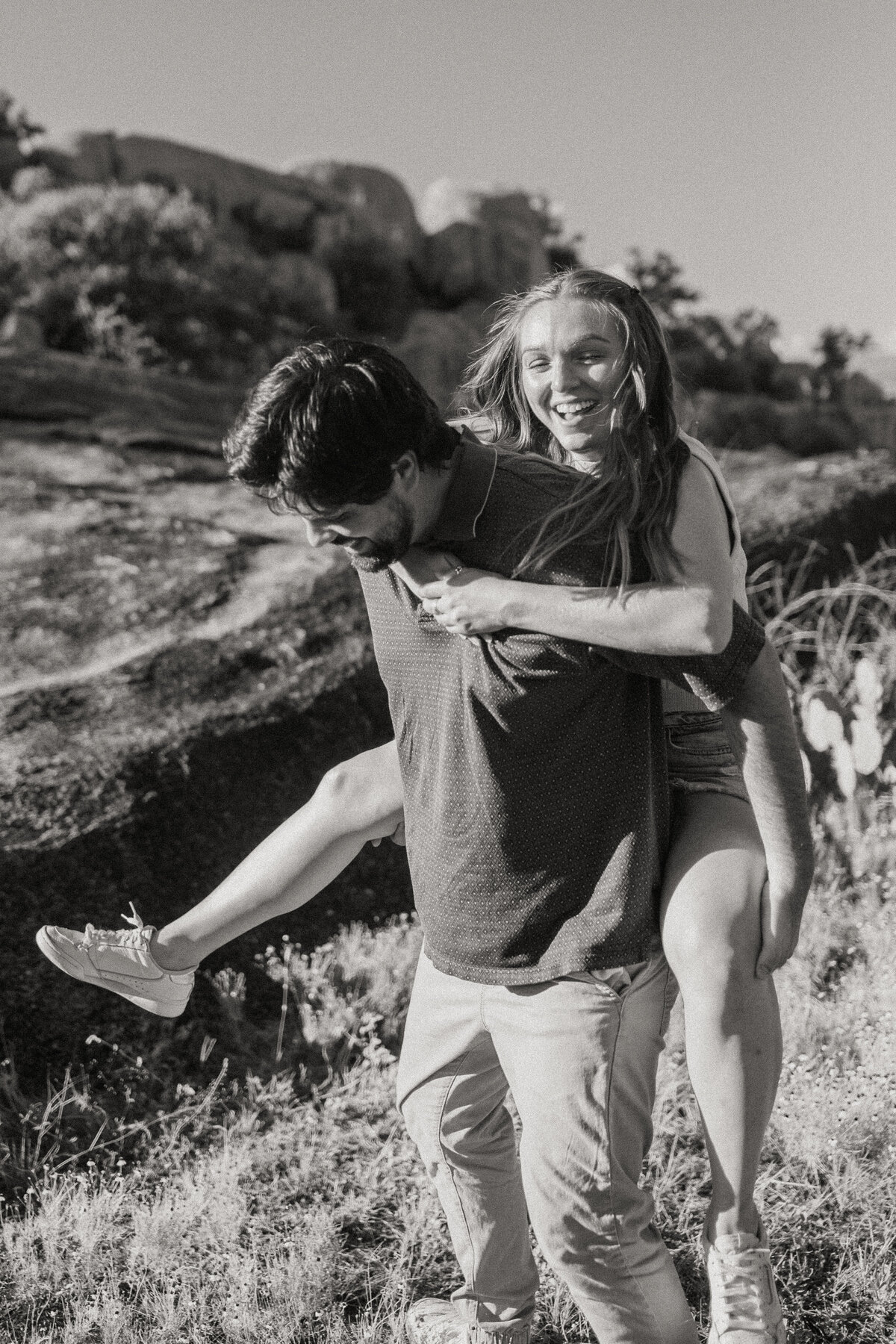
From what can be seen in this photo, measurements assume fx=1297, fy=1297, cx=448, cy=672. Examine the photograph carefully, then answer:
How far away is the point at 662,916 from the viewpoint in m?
2.06

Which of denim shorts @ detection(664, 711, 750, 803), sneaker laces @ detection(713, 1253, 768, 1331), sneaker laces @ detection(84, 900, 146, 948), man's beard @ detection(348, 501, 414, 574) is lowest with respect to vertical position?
sneaker laces @ detection(713, 1253, 768, 1331)

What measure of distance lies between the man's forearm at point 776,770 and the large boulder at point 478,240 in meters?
26.3

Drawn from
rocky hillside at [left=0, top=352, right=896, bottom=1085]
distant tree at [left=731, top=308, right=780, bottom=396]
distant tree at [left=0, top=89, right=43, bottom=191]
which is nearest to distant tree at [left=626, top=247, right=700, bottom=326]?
distant tree at [left=731, top=308, right=780, bottom=396]

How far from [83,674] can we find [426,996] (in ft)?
7.85

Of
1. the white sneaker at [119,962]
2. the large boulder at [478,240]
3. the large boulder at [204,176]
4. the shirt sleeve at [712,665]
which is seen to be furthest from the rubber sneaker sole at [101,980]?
the large boulder at [478,240]

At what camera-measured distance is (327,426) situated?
5.87 feet

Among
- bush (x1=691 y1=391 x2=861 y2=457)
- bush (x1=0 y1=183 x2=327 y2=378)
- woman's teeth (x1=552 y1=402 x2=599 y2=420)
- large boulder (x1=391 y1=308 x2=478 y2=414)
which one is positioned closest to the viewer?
woman's teeth (x1=552 y1=402 x2=599 y2=420)

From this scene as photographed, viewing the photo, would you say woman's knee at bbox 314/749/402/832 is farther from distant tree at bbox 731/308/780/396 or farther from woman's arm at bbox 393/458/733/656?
distant tree at bbox 731/308/780/396

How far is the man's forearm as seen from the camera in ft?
6.59

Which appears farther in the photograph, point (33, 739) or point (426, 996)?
point (33, 739)

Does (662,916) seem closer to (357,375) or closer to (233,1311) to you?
(357,375)

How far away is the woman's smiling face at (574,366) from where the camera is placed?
87.2 inches

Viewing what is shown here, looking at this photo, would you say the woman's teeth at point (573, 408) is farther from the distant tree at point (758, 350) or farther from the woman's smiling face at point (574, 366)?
the distant tree at point (758, 350)

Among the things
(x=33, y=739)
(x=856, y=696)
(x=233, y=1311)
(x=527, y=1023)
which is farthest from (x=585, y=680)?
(x=856, y=696)
